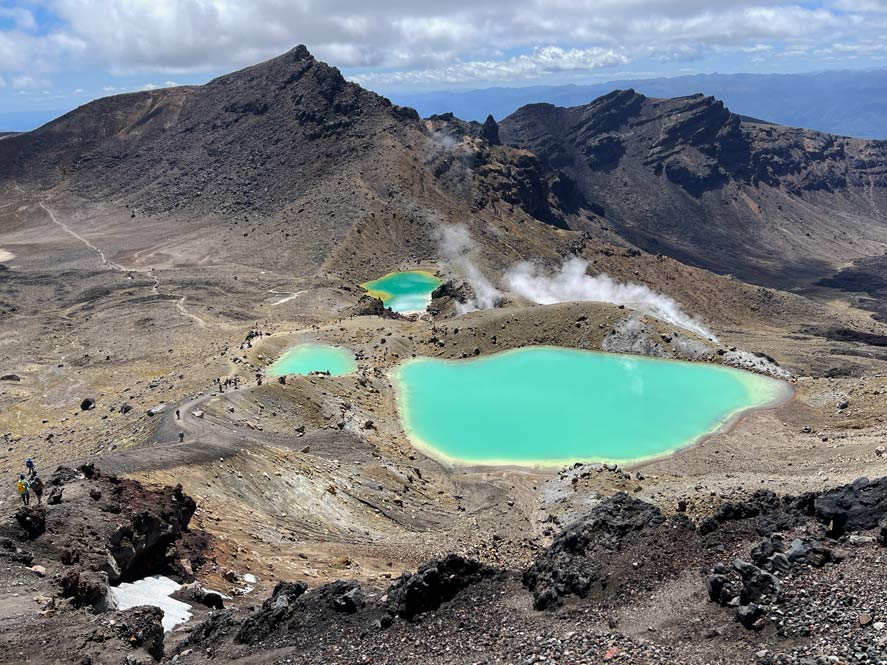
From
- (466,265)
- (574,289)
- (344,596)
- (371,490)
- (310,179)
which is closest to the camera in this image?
(344,596)

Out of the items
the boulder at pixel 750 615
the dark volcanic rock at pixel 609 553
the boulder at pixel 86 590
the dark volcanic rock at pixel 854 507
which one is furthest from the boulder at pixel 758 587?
the boulder at pixel 86 590

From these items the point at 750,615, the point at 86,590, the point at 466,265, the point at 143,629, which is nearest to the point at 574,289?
the point at 466,265

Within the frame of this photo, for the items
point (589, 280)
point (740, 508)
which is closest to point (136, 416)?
point (740, 508)

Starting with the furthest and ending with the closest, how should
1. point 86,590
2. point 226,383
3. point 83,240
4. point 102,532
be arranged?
point 83,240, point 226,383, point 102,532, point 86,590

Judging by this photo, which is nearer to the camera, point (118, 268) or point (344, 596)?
point (344, 596)

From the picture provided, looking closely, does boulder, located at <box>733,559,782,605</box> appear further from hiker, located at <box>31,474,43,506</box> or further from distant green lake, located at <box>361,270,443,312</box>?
distant green lake, located at <box>361,270,443,312</box>

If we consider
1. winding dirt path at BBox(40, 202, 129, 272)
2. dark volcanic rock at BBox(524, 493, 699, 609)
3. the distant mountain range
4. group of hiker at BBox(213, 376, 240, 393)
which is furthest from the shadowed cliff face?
dark volcanic rock at BBox(524, 493, 699, 609)

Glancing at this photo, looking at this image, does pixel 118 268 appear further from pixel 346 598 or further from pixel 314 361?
pixel 346 598
